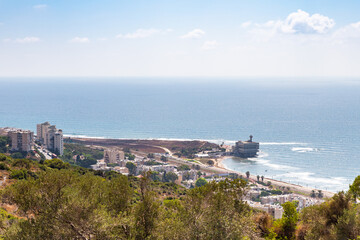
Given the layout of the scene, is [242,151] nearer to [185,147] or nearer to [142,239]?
[185,147]

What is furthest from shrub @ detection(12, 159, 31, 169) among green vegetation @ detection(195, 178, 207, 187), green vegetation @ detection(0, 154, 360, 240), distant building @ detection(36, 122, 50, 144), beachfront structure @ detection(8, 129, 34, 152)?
distant building @ detection(36, 122, 50, 144)

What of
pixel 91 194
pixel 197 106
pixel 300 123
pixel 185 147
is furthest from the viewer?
pixel 197 106

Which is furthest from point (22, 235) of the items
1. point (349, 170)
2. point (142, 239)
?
point (349, 170)

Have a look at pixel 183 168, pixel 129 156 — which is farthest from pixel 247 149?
pixel 129 156

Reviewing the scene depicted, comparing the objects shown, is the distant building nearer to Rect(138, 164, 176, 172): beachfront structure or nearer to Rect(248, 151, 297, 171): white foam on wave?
Rect(138, 164, 176, 172): beachfront structure

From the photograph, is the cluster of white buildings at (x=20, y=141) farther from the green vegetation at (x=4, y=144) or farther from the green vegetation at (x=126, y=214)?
the green vegetation at (x=126, y=214)

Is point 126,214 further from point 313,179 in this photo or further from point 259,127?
point 259,127

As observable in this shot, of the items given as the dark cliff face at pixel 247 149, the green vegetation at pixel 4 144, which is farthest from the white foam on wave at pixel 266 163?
the green vegetation at pixel 4 144

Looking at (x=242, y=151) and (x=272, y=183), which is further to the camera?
(x=242, y=151)
